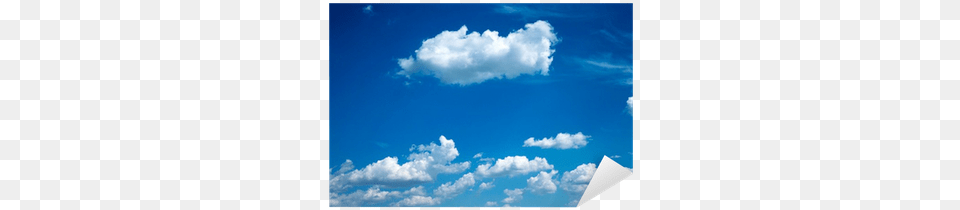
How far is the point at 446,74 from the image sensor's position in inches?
294

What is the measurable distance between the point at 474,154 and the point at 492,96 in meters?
0.72

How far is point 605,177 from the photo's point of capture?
7289mm

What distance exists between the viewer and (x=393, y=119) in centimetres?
744

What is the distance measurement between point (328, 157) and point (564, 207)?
2794 millimetres

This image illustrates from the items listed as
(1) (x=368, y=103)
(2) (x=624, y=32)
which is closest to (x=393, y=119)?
(1) (x=368, y=103)

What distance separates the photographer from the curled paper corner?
7219 millimetres

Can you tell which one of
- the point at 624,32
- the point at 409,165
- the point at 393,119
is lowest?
the point at 409,165

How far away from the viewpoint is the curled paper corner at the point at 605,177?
722cm

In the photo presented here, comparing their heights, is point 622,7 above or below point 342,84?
above

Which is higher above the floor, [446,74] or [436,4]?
[436,4]

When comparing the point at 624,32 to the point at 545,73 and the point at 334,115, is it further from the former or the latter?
the point at 334,115

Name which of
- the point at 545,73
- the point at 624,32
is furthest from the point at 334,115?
the point at 624,32

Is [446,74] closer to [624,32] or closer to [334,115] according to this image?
[334,115]

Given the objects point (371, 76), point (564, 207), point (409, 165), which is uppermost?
point (371, 76)
